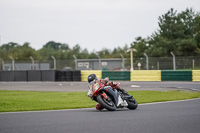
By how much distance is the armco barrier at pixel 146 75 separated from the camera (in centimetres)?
2962

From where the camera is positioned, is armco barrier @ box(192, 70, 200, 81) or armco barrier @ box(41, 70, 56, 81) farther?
armco barrier @ box(41, 70, 56, 81)

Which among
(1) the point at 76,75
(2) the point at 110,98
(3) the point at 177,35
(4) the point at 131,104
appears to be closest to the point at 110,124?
(2) the point at 110,98

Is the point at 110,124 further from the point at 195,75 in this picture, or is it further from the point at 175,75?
the point at 175,75

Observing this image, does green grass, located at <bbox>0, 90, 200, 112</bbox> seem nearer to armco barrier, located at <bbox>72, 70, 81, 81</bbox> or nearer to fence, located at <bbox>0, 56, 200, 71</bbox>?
fence, located at <bbox>0, 56, 200, 71</bbox>

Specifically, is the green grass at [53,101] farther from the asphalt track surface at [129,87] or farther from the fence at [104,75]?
the fence at [104,75]

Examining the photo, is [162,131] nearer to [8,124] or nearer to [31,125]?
[31,125]

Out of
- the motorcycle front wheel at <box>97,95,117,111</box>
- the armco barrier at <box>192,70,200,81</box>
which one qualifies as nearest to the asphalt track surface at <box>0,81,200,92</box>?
the armco barrier at <box>192,70,200,81</box>

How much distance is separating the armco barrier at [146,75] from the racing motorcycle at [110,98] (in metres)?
19.6

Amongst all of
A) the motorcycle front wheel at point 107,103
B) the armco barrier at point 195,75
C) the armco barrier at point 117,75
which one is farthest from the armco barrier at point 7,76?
the motorcycle front wheel at point 107,103

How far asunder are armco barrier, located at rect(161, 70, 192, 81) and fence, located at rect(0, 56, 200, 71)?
4.74 feet

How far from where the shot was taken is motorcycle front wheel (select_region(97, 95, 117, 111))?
31.7 ft

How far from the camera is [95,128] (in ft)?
22.0

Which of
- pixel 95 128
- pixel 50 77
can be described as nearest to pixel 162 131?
pixel 95 128

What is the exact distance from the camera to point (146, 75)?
3034cm
